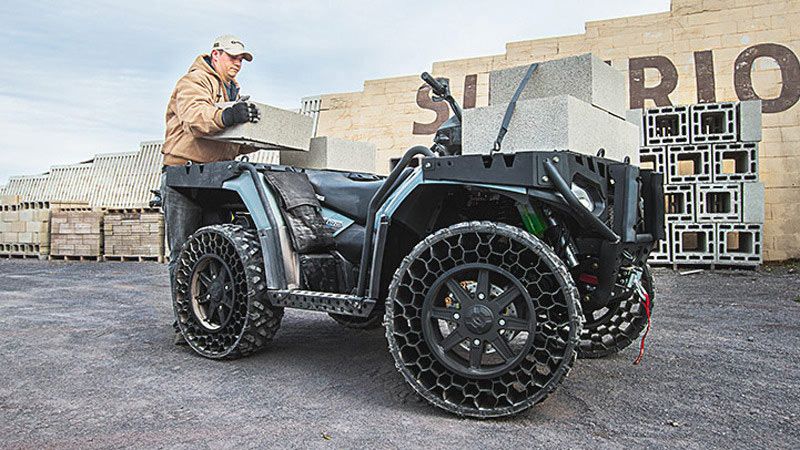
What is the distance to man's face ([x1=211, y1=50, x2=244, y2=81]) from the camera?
16.0ft

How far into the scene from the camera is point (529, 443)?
271 cm

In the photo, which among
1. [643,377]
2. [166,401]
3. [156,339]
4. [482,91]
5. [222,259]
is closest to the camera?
[166,401]

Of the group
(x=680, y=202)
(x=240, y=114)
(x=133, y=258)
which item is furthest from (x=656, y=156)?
(x=133, y=258)

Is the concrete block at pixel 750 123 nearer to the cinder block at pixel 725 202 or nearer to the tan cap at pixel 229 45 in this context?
the cinder block at pixel 725 202

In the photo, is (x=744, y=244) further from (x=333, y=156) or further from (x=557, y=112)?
(x=557, y=112)

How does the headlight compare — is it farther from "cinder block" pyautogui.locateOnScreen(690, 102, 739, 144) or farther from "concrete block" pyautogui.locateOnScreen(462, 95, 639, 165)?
"cinder block" pyautogui.locateOnScreen(690, 102, 739, 144)

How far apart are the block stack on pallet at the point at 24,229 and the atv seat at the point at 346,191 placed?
12.8m

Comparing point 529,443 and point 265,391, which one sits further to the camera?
point 265,391

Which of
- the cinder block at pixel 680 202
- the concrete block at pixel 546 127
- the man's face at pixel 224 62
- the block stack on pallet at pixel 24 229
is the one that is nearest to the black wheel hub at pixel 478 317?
the concrete block at pixel 546 127

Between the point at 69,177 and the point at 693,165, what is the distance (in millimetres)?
Result: 17011

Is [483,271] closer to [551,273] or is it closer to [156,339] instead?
[551,273]

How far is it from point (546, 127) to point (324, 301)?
1.59 m

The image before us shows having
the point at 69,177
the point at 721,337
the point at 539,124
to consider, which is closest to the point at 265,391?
the point at 539,124

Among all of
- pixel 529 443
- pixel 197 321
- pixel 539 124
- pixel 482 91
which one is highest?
pixel 482 91
